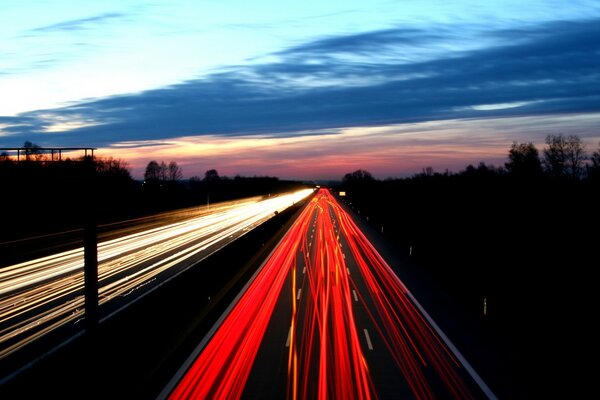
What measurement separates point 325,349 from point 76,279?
13828 millimetres

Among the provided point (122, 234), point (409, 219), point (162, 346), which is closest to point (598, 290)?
point (162, 346)

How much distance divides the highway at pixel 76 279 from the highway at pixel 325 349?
177 inches

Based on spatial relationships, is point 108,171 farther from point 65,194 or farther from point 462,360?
point 462,360

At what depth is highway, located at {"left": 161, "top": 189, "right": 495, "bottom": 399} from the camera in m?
12.1

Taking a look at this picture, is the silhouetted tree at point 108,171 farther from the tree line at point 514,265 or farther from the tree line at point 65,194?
the tree line at point 514,265

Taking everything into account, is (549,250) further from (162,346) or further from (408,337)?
(162,346)

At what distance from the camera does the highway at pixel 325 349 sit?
12102 mm

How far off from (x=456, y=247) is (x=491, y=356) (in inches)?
930

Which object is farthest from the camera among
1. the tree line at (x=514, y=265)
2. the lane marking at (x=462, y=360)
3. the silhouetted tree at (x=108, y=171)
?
the silhouetted tree at (x=108, y=171)

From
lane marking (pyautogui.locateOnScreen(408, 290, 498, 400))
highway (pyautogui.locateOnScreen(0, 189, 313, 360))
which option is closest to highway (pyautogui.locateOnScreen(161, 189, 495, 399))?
lane marking (pyautogui.locateOnScreen(408, 290, 498, 400))

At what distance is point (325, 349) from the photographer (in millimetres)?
15133

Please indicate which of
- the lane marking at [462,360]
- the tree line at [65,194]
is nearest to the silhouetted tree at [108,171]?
the tree line at [65,194]

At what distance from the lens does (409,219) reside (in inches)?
2334

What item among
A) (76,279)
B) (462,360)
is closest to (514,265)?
(462,360)
